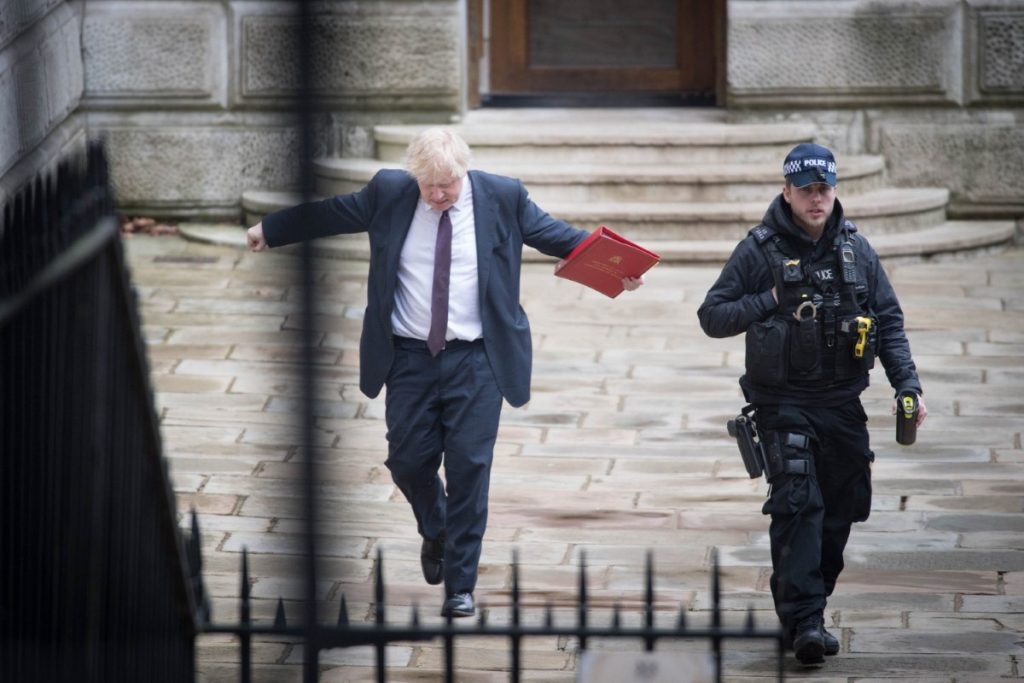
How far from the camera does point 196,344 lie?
9.35 meters

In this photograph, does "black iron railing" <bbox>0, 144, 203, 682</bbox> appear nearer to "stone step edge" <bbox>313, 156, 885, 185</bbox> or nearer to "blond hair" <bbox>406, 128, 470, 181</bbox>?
"blond hair" <bbox>406, 128, 470, 181</bbox>

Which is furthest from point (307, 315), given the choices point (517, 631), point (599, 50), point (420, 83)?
point (599, 50)

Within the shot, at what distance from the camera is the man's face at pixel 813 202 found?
17.4 feet

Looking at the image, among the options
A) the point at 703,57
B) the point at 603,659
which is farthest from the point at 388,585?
the point at 703,57

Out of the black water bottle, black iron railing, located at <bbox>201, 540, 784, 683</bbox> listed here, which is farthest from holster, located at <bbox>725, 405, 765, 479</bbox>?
black iron railing, located at <bbox>201, 540, 784, 683</bbox>

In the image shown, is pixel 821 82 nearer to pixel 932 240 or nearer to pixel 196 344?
pixel 932 240

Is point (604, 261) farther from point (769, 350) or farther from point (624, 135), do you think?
point (624, 135)

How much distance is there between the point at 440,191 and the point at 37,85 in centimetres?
533

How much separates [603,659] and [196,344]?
6.25 metres

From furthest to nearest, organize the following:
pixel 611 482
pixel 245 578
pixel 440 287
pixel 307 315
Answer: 1. pixel 611 482
2. pixel 440 287
3. pixel 245 578
4. pixel 307 315

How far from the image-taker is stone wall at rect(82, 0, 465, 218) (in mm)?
11594

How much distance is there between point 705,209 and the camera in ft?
36.0

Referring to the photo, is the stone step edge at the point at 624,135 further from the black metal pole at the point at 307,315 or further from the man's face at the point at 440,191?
the black metal pole at the point at 307,315

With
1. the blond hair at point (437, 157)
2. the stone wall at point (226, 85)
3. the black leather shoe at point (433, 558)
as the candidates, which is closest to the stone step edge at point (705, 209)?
the stone wall at point (226, 85)
